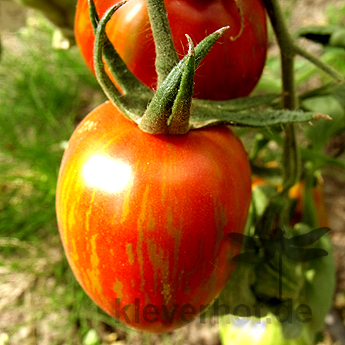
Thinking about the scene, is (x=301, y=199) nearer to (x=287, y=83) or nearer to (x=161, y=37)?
(x=287, y=83)

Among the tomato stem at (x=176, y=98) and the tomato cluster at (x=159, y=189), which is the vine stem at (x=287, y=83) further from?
the tomato stem at (x=176, y=98)

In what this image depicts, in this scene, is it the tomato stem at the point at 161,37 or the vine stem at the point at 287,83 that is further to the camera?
the vine stem at the point at 287,83

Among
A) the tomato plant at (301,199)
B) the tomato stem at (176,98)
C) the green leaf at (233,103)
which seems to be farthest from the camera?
the tomato plant at (301,199)

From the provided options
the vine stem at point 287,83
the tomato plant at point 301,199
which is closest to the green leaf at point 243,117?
the vine stem at point 287,83

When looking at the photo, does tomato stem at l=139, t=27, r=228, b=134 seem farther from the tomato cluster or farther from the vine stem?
the vine stem

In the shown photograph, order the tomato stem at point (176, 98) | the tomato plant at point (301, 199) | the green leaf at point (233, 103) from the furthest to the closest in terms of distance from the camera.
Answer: the tomato plant at point (301, 199), the green leaf at point (233, 103), the tomato stem at point (176, 98)

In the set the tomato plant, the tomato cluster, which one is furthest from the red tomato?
the tomato plant

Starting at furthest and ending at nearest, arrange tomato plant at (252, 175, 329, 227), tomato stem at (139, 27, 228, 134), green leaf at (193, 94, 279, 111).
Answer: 1. tomato plant at (252, 175, 329, 227)
2. green leaf at (193, 94, 279, 111)
3. tomato stem at (139, 27, 228, 134)
